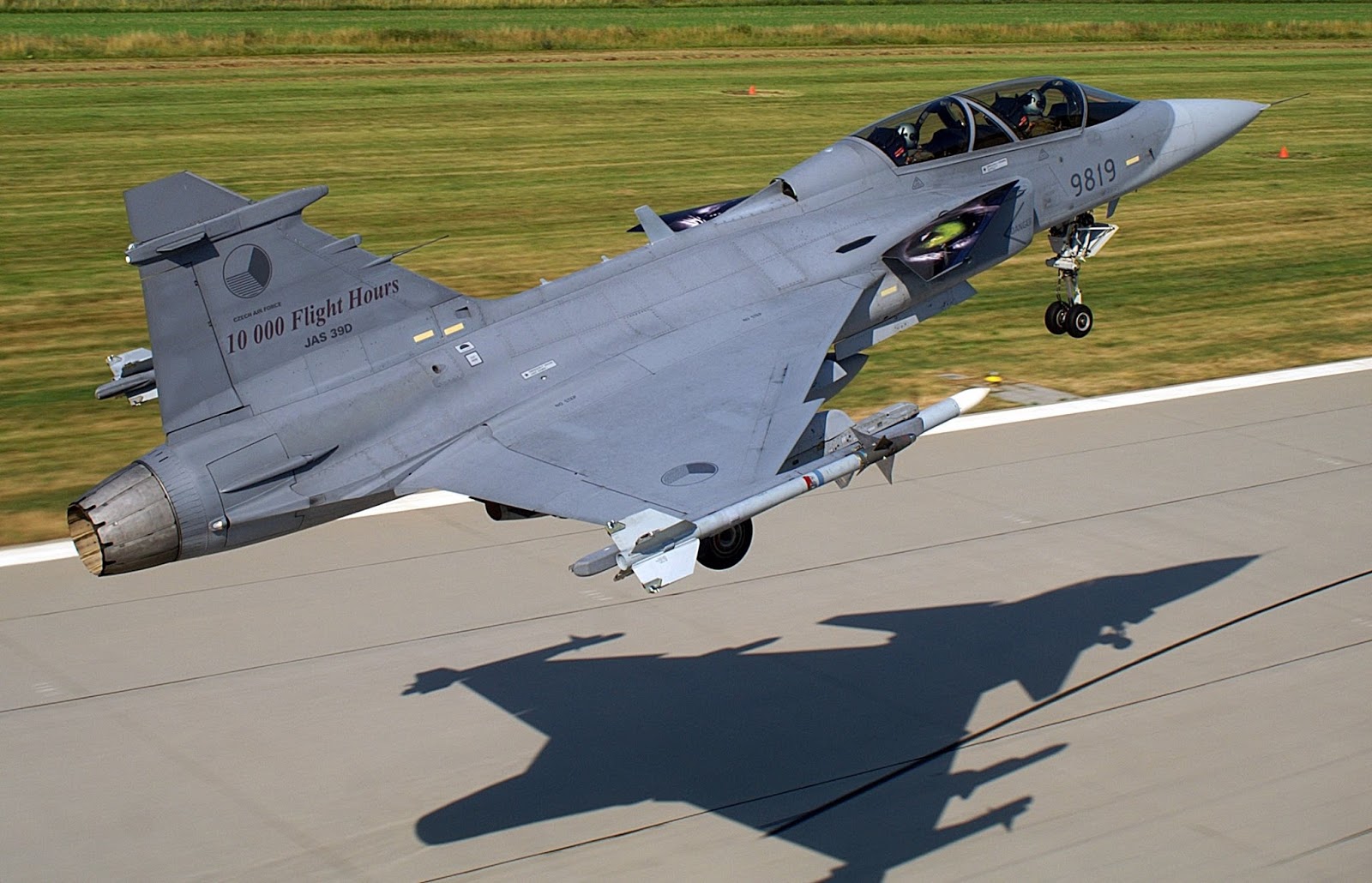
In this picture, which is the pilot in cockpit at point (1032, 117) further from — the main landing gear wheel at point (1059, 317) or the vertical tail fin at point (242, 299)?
the vertical tail fin at point (242, 299)

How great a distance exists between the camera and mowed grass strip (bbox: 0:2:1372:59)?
204 feet

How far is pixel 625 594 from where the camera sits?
658 inches

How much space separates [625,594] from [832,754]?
13.5 ft

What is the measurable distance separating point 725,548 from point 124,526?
5.09m

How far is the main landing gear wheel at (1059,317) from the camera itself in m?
19.3

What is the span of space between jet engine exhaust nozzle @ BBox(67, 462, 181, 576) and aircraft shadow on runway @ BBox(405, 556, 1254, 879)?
3.11 metres

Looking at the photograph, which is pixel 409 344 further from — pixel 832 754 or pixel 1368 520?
pixel 1368 520

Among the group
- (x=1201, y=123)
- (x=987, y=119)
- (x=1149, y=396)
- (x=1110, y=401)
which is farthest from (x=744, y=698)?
(x=1149, y=396)

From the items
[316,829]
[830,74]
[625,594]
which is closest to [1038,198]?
[625,594]

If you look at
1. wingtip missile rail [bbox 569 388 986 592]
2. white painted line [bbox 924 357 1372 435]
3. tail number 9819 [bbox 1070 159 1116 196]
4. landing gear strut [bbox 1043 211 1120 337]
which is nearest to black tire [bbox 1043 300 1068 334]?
landing gear strut [bbox 1043 211 1120 337]

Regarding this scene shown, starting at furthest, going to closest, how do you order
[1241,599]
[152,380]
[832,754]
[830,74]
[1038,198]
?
[830,74] < [1038,198] < [1241,599] < [152,380] < [832,754]

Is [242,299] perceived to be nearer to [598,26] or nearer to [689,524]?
[689,524]

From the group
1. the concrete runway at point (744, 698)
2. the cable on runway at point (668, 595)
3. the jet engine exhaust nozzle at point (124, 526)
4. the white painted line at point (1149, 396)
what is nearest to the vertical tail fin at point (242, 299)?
the jet engine exhaust nozzle at point (124, 526)

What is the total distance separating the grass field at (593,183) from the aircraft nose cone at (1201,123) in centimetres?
559
